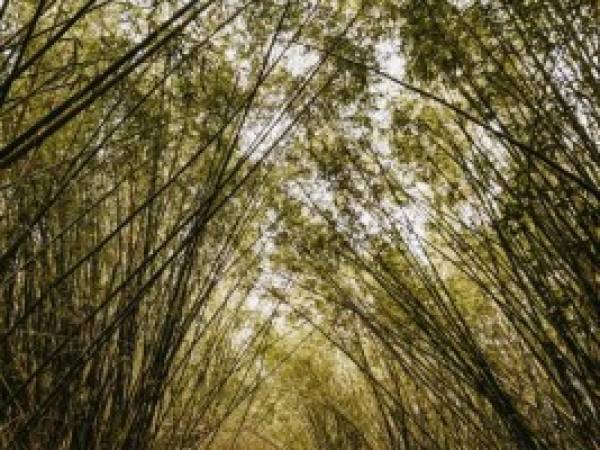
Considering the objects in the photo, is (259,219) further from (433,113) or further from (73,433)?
(73,433)

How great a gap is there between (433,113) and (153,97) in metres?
1.74

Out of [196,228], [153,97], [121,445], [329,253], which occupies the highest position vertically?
[153,97]

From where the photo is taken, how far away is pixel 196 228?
85.8 inches

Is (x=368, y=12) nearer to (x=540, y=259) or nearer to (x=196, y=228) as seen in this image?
(x=540, y=259)

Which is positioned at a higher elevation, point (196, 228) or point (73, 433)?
point (196, 228)

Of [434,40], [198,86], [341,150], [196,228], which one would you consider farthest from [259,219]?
[196,228]

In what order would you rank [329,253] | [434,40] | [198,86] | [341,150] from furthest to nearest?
1. [329,253]
2. [341,150]
3. [198,86]
4. [434,40]

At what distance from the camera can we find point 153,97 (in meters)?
3.57

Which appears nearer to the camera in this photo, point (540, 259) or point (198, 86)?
point (540, 259)

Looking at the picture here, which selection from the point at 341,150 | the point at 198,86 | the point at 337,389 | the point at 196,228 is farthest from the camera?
the point at 337,389

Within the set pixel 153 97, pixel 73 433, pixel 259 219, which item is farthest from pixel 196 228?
pixel 259 219

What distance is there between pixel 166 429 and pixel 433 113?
2913 mm

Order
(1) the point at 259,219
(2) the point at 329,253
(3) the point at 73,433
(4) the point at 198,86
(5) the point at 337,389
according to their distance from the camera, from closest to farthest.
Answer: (3) the point at 73,433, (4) the point at 198,86, (2) the point at 329,253, (1) the point at 259,219, (5) the point at 337,389

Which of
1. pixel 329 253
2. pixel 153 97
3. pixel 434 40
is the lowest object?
pixel 329 253
